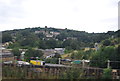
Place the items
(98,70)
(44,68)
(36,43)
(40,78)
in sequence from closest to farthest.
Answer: (40,78), (98,70), (44,68), (36,43)

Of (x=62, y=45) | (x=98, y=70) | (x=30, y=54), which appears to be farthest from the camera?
(x=62, y=45)

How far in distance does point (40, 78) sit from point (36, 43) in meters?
14.7

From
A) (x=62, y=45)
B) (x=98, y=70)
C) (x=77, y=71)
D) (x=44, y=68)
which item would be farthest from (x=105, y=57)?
(x=62, y=45)

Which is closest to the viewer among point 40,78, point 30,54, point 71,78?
point 71,78

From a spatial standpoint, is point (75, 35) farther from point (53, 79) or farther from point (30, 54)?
point (53, 79)

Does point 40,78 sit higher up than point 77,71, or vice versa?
point 77,71

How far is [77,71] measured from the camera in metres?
4.66

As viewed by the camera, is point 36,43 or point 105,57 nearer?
point 105,57

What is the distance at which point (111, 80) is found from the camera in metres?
4.68

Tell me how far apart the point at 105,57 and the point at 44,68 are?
2.60 m

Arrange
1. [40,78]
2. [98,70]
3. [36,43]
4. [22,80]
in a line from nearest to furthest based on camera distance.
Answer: [22,80], [40,78], [98,70], [36,43]

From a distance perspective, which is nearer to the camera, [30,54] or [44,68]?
[44,68]

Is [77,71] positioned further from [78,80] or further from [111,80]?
[111,80]

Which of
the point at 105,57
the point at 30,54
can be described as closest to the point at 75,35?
the point at 30,54
